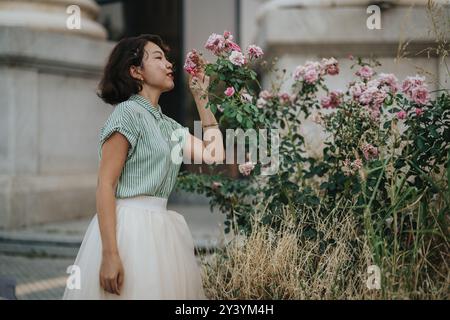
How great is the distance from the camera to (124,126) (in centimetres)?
218

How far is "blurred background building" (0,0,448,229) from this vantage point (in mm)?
5961

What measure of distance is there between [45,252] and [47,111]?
205 centimetres

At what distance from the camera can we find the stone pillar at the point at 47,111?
22.4 feet

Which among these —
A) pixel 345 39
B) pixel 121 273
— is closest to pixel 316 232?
pixel 121 273

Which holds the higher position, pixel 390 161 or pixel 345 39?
pixel 345 39

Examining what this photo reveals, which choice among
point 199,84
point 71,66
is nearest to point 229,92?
point 199,84

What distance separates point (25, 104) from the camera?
6953 mm

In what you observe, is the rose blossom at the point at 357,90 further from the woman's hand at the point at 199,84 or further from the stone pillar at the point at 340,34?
the stone pillar at the point at 340,34

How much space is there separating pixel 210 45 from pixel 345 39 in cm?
331

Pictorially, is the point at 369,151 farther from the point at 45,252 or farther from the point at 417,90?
the point at 45,252

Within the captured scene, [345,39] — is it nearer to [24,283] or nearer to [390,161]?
[390,161]

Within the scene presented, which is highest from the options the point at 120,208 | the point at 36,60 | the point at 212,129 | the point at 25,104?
the point at 36,60

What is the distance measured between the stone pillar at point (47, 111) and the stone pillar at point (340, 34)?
258 cm

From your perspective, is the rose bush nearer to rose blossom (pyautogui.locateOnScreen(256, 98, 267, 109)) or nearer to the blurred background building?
rose blossom (pyautogui.locateOnScreen(256, 98, 267, 109))
